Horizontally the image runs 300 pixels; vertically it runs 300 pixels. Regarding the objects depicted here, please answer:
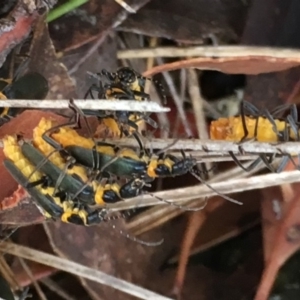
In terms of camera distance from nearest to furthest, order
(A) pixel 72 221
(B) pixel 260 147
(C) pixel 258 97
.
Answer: (B) pixel 260 147, (A) pixel 72 221, (C) pixel 258 97

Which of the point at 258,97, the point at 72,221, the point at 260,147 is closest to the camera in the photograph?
the point at 260,147

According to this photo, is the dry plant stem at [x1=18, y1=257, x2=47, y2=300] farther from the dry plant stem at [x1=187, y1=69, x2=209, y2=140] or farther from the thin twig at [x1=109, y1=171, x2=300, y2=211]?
the dry plant stem at [x1=187, y1=69, x2=209, y2=140]

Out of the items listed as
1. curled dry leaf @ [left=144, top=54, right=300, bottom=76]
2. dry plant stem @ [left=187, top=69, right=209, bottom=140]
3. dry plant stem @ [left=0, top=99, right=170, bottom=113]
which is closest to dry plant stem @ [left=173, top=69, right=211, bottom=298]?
dry plant stem @ [left=187, top=69, right=209, bottom=140]

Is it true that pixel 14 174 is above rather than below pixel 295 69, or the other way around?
above

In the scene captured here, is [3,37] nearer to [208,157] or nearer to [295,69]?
[208,157]

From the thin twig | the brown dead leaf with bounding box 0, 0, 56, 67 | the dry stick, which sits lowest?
the thin twig

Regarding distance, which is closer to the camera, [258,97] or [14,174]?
[14,174]

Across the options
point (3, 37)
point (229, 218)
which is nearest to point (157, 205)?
point (229, 218)

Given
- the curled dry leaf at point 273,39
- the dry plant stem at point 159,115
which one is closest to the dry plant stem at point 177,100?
the dry plant stem at point 159,115
